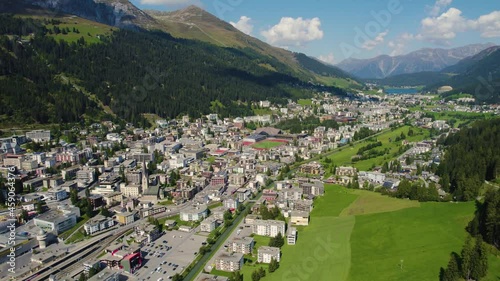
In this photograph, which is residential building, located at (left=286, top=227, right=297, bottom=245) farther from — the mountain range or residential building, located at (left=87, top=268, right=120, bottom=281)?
the mountain range

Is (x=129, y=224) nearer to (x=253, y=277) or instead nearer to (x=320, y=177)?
(x=253, y=277)

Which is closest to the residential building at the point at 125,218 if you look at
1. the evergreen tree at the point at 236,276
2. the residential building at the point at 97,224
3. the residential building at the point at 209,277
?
the residential building at the point at 97,224

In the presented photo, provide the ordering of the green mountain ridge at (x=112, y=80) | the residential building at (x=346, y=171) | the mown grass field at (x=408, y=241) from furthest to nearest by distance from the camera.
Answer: the green mountain ridge at (x=112, y=80), the residential building at (x=346, y=171), the mown grass field at (x=408, y=241)

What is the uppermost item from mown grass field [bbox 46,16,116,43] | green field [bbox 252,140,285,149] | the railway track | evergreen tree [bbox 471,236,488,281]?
mown grass field [bbox 46,16,116,43]

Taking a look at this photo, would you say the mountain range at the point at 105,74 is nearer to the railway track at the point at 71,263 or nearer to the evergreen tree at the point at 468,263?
the railway track at the point at 71,263

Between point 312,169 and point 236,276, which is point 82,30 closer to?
point 312,169

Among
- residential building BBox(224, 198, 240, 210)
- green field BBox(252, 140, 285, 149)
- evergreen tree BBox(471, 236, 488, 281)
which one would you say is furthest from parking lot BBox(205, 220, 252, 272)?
green field BBox(252, 140, 285, 149)
